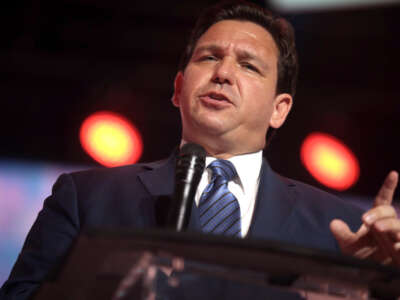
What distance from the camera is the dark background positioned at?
3.96 m

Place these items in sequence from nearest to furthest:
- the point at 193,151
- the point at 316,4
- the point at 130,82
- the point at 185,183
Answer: the point at 185,183 < the point at 193,151 < the point at 316,4 < the point at 130,82

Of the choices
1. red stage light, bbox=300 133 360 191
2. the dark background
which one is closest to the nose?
the dark background

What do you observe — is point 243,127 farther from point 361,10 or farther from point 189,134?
point 361,10

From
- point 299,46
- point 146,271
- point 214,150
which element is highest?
point 299,46

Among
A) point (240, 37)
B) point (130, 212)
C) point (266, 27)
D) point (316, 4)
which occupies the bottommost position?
point (130, 212)

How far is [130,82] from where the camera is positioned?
13.7 feet

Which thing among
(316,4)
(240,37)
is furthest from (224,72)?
(316,4)

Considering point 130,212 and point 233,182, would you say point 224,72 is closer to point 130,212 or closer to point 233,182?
point 233,182

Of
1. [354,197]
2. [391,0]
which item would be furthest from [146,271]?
[354,197]

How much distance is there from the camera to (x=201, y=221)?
1.79m

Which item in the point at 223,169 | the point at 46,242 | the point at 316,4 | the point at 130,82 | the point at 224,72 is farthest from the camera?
the point at 130,82

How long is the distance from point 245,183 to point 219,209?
0.27 metres

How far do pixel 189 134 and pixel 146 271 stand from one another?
124 centimetres

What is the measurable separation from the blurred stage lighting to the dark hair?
0.89m
